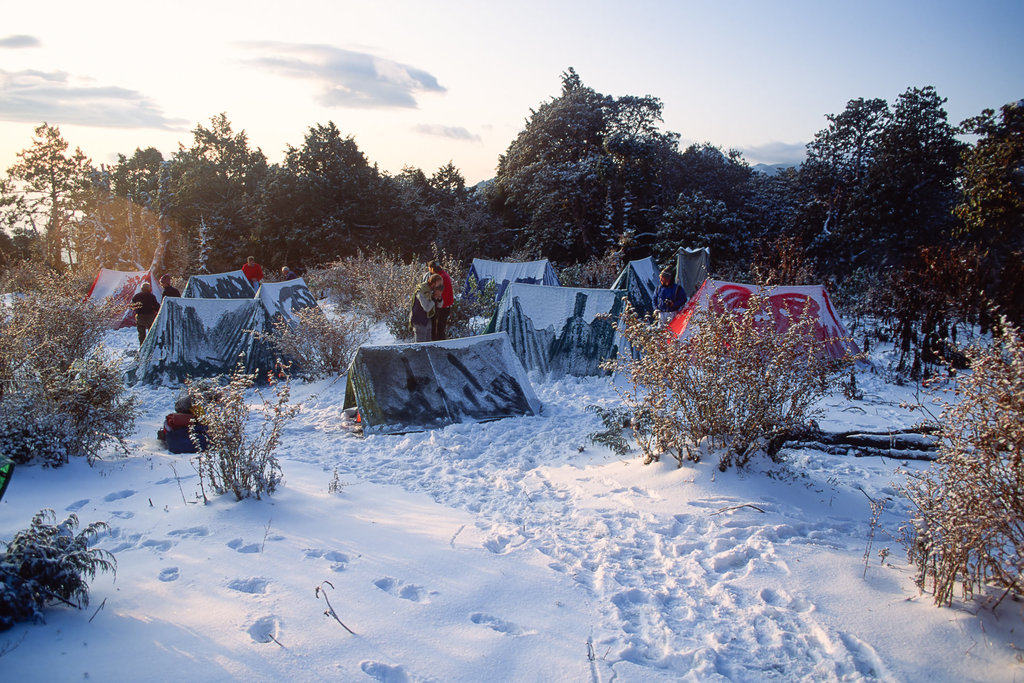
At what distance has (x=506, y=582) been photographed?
295 cm

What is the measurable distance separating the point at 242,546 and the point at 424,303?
565cm

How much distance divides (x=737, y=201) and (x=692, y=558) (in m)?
28.6

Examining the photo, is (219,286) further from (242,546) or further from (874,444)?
(874,444)

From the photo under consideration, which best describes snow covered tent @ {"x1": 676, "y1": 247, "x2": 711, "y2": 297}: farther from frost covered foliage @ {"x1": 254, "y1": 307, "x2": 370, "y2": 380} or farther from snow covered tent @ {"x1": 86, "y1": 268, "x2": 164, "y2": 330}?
snow covered tent @ {"x1": 86, "y1": 268, "x2": 164, "y2": 330}

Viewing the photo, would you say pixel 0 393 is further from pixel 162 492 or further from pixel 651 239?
pixel 651 239

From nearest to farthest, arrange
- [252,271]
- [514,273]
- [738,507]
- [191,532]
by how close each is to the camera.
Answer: [191,532], [738,507], [252,271], [514,273]

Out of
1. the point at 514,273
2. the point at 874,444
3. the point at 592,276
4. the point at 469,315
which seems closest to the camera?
the point at 874,444

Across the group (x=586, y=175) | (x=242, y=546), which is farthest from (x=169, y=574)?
(x=586, y=175)

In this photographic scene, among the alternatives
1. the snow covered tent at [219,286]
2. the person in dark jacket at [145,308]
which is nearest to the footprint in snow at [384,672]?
the person in dark jacket at [145,308]

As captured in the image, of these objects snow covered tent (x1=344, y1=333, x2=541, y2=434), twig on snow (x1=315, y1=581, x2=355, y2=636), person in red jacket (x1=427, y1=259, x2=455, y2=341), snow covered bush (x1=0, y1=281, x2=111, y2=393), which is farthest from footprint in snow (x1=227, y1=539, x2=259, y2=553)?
person in red jacket (x1=427, y1=259, x2=455, y2=341)

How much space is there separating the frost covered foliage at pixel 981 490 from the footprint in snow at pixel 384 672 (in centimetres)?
232

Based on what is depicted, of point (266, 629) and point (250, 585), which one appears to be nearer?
point (266, 629)

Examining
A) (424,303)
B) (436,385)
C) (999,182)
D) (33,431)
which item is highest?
(999,182)

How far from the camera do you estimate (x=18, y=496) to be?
12.8ft
